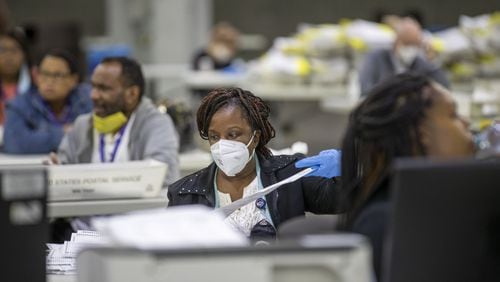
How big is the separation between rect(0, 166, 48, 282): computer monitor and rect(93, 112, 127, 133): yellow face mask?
2.69m

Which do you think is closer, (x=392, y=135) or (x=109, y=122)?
(x=392, y=135)

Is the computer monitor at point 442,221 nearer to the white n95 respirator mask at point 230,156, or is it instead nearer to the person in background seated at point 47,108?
the white n95 respirator mask at point 230,156

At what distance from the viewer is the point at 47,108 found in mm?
5836

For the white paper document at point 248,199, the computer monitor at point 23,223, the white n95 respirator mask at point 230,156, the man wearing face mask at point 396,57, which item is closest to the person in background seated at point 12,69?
the man wearing face mask at point 396,57

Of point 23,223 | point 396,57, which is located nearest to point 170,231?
point 23,223

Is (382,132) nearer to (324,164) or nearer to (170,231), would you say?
(170,231)

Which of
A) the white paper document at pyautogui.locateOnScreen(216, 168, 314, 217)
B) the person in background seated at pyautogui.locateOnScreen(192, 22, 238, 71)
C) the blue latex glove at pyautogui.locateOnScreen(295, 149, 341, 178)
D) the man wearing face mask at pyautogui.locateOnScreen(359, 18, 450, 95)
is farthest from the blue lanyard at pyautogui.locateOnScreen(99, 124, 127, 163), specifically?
the person in background seated at pyautogui.locateOnScreen(192, 22, 238, 71)

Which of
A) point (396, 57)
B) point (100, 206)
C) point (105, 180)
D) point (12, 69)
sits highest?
point (396, 57)

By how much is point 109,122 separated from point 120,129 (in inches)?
2.4

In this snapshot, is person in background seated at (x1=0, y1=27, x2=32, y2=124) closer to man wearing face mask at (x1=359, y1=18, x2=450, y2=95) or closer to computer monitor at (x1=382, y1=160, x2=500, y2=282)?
man wearing face mask at (x1=359, y1=18, x2=450, y2=95)

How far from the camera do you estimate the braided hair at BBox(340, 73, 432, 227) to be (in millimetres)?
2293

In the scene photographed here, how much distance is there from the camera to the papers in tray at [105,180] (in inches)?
157

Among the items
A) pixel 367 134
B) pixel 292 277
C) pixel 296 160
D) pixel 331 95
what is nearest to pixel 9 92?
pixel 331 95

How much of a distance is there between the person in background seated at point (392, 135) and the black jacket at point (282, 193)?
2.78 ft
